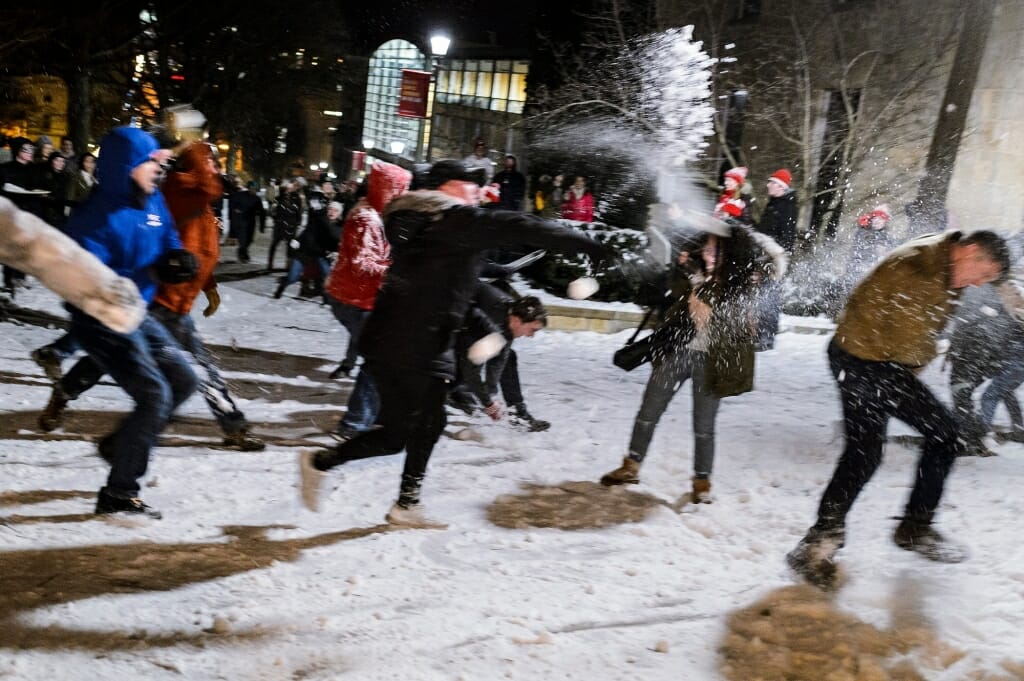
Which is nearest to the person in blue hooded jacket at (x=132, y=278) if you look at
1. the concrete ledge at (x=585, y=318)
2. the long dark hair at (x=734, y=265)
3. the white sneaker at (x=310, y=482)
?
the white sneaker at (x=310, y=482)

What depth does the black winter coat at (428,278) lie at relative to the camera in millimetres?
3789

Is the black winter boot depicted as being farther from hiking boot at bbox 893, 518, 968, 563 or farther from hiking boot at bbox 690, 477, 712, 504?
hiking boot at bbox 893, 518, 968, 563

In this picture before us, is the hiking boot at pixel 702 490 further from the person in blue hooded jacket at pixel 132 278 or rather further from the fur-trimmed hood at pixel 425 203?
the person in blue hooded jacket at pixel 132 278

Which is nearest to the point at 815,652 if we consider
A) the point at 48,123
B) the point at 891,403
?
the point at 891,403

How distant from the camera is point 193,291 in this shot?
5277mm

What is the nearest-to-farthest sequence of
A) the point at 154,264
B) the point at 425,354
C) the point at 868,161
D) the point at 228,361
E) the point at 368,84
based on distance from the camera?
1. the point at 425,354
2. the point at 154,264
3. the point at 228,361
4. the point at 868,161
5. the point at 368,84

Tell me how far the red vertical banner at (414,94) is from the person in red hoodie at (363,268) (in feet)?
34.4

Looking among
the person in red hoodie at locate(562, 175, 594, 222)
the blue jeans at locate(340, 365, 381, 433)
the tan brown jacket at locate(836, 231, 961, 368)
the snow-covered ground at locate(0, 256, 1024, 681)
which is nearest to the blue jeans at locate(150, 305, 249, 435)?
the snow-covered ground at locate(0, 256, 1024, 681)

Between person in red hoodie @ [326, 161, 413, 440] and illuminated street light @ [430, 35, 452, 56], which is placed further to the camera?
illuminated street light @ [430, 35, 452, 56]

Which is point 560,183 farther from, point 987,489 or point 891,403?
point 891,403

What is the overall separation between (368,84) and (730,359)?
77.5 meters

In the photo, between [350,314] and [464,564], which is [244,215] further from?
[464,564]

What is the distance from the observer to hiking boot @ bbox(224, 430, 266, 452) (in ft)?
18.0

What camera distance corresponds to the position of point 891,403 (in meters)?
4.06
